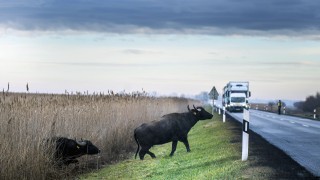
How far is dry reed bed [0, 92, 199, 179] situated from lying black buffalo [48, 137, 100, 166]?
0.94 ft

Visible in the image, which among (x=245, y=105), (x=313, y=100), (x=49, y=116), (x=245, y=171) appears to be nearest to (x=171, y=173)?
(x=245, y=171)

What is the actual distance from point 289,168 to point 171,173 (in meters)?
2.89

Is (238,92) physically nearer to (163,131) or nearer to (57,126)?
(163,131)

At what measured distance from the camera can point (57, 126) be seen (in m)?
16.4

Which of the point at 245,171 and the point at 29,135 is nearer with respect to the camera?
the point at 245,171

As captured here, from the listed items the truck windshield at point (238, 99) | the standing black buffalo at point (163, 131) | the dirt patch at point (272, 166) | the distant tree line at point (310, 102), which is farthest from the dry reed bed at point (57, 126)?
the distant tree line at point (310, 102)

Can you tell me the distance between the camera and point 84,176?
14961 millimetres

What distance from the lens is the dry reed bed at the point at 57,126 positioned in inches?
500

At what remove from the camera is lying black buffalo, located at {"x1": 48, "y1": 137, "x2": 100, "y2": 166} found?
14578mm

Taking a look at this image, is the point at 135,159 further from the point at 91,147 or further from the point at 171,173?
the point at 171,173

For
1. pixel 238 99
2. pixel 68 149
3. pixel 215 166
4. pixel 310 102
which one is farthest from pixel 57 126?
pixel 310 102

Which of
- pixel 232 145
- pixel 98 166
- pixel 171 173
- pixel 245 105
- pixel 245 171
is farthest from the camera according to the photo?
pixel 245 105

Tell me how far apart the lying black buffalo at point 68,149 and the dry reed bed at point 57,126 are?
287mm

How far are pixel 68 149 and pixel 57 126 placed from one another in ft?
5.77
